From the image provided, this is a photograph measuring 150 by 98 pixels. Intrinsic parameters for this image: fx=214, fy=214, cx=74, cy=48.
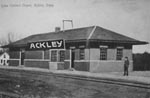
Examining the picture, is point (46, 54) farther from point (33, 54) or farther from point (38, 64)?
point (33, 54)

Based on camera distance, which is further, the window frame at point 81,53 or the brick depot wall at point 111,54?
the window frame at point 81,53

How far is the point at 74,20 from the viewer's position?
904cm

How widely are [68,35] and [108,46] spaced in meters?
3.84

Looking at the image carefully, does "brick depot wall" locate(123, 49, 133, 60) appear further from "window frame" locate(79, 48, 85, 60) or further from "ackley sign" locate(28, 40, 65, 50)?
"ackley sign" locate(28, 40, 65, 50)

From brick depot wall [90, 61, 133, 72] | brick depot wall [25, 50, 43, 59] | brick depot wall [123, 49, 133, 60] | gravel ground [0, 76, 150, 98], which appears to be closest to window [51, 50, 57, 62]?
brick depot wall [25, 50, 43, 59]

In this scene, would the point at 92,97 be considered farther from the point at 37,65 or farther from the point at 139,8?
the point at 37,65

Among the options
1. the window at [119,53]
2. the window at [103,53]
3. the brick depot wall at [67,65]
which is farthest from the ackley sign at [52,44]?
the window at [119,53]

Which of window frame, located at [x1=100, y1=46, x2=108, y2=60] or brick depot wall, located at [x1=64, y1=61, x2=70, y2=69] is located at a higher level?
window frame, located at [x1=100, y1=46, x2=108, y2=60]

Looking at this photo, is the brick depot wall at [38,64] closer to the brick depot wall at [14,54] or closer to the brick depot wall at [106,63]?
the brick depot wall at [14,54]

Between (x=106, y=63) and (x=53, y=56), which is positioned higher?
(x=53, y=56)

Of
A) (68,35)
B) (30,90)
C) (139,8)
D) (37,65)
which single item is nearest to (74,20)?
(139,8)

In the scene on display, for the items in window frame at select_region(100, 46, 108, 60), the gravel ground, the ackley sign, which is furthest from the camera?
window frame at select_region(100, 46, 108, 60)

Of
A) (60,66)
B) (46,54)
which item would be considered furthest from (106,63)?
(46,54)

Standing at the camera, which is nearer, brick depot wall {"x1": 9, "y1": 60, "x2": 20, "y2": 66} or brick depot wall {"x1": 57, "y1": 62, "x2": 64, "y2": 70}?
brick depot wall {"x1": 57, "y1": 62, "x2": 64, "y2": 70}
